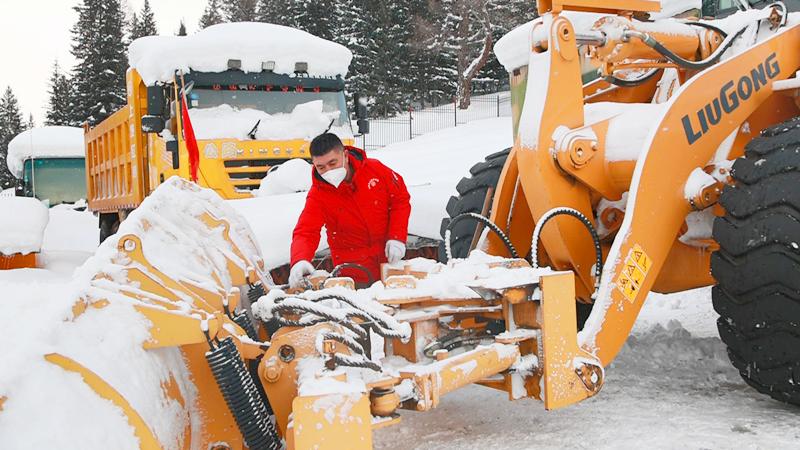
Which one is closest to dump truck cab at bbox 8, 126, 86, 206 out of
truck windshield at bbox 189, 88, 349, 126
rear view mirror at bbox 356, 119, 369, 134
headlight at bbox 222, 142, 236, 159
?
rear view mirror at bbox 356, 119, 369, 134

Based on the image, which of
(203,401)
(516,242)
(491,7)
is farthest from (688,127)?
(491,7)

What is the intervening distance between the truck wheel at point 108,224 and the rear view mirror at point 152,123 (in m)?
4.40

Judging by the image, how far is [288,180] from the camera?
7.78 meters

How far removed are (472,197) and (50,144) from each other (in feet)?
65.5

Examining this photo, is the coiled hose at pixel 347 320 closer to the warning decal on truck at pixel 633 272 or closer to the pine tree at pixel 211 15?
the warning decal on truck at pixel 633 272

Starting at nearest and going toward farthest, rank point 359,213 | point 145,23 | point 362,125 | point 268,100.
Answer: point 359,213 < point 268,100 < point 362,125 < point 145,23

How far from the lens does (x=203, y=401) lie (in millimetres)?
2521

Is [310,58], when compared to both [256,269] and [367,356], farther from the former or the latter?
[367,356]

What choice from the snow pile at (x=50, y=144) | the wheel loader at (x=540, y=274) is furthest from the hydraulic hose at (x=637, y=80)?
the snow pile at (x=50, y=144)

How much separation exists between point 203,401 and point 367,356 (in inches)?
22.2

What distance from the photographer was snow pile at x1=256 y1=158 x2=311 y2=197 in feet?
25.4

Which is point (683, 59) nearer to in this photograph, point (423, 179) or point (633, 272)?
point (633, 272)

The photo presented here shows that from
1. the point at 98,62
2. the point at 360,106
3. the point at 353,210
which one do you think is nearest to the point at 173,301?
the point at 353,210

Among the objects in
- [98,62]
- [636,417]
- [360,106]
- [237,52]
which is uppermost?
[98,62]
